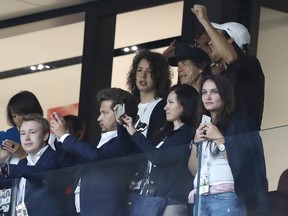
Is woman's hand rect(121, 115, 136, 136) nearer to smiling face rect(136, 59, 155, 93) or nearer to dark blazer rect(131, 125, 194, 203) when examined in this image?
dark blazer rect(131, 125, 194, 203)

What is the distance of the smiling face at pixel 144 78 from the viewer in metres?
8.98

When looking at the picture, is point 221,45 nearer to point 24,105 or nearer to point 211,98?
point 211,98

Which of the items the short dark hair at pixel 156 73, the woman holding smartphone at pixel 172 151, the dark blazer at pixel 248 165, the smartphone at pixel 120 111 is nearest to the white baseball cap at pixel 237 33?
the short dark hair at pixel 156 73

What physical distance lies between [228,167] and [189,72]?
5.23ft

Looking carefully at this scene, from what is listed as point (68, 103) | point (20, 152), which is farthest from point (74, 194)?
point (68, 103)

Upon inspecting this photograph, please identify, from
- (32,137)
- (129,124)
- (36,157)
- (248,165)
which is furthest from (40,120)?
(248,165)

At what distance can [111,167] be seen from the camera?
802 centimetres

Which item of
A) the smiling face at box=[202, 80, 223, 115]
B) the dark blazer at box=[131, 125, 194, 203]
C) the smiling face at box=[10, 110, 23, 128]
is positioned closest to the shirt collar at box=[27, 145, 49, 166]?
the smiling face at box=[10, 110, 23, 128]

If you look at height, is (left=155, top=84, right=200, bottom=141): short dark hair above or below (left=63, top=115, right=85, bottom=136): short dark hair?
below

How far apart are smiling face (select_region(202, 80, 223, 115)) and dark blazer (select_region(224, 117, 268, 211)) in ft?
1.16

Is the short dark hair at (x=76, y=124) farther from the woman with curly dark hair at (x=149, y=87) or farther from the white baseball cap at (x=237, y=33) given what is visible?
the white baseball cap at (x=237, y=33)

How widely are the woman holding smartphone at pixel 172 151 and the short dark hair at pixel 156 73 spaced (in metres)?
0.75

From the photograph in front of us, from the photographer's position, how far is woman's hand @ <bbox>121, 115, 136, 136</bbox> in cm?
805

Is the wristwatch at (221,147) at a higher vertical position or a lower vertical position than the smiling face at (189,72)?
lower
